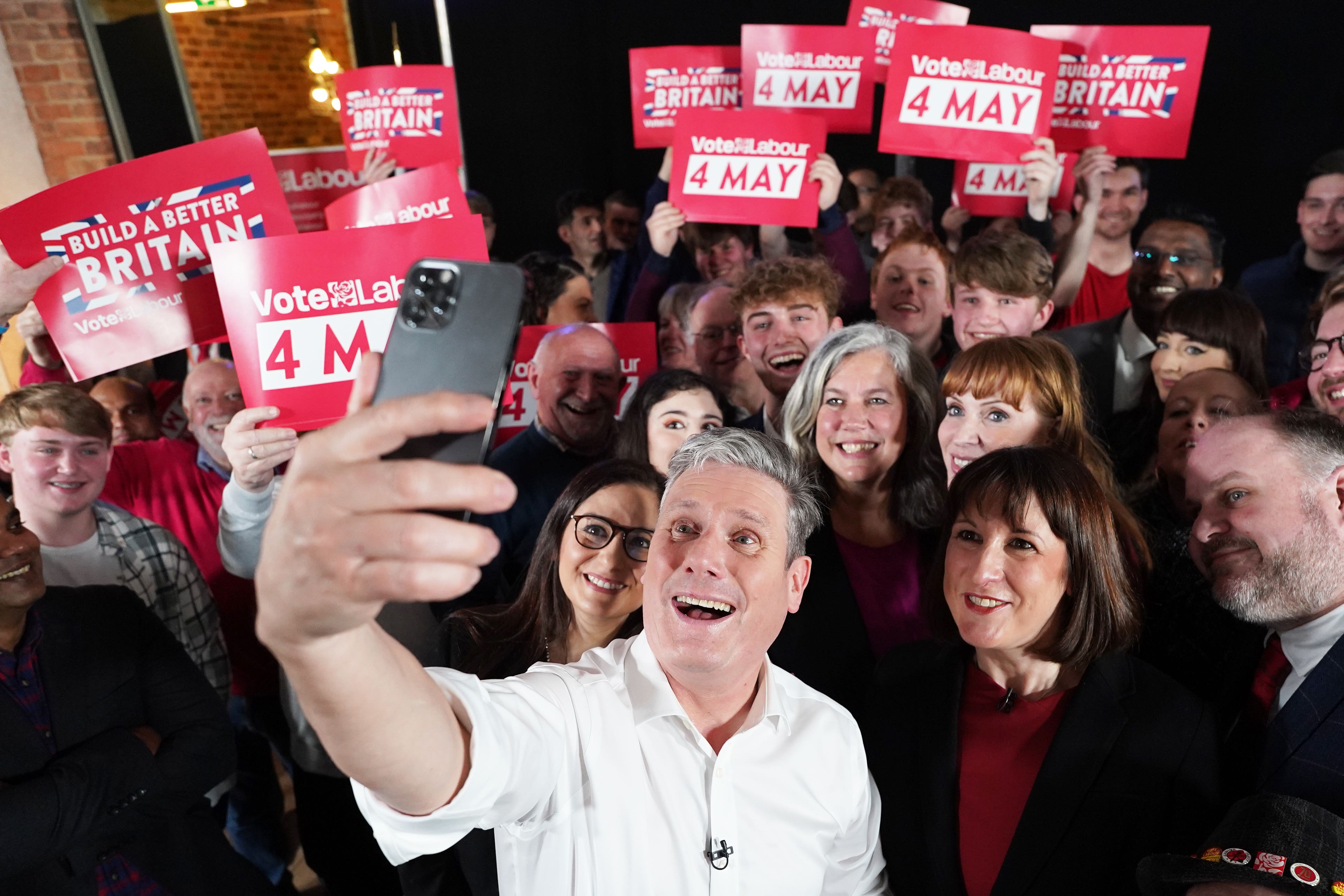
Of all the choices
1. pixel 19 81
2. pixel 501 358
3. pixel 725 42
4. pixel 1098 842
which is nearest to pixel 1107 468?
pixel 1098 842

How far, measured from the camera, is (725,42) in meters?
7.00

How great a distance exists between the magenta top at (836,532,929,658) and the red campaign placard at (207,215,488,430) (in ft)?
4.02

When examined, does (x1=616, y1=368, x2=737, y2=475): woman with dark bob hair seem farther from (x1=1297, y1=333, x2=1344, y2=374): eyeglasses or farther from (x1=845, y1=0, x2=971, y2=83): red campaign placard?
(x1=845, y1=0, x2=971, y2=83): red campaign placard

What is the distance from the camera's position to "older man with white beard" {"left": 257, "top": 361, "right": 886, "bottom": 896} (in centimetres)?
71

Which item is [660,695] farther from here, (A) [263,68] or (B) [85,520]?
(A) [263,68]

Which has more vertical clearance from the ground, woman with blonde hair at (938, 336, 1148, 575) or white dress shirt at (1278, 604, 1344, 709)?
woman with blonde hair at (938, 336, 1148, 575)

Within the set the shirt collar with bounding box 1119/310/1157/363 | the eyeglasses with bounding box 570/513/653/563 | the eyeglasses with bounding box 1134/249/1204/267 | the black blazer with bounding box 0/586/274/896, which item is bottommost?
the black blazer with bounding box 0/586/274/896

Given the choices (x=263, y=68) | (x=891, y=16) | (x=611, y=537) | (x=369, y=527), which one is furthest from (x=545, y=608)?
(x=263, y=68)

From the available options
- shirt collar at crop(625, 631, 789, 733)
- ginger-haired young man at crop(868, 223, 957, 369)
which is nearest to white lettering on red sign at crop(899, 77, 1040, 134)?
ginger-haired young man at crop(868, 223, 957, 369)

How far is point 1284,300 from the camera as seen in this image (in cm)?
388

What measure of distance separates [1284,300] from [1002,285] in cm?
167

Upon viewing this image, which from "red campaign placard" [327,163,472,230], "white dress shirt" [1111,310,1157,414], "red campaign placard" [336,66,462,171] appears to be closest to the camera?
"red campaign placard" [327,163,472,230]

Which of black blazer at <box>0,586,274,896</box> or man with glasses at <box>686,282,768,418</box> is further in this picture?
man with glasses at <box>686,282,768,418</box>

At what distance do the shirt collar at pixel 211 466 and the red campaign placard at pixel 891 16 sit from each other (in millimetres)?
3281
